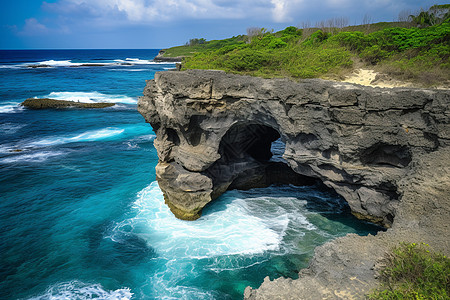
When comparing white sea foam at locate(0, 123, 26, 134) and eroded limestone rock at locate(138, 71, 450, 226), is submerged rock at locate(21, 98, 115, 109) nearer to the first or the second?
white sea foam at locate(0, 123, 26, 134)

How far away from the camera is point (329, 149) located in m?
13.2

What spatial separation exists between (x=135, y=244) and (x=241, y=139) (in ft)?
27.5

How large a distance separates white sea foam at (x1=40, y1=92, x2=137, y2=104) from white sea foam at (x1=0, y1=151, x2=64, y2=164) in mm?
22694

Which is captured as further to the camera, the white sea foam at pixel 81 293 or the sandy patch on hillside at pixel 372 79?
the sandy patch on hillside at pixel 372 79

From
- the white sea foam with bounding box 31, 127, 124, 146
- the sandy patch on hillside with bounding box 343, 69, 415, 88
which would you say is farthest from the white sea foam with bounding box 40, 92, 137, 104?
the sandy patch on hillside with bounding box 343, 69, 415, 88

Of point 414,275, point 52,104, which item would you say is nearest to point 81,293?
point 414,275

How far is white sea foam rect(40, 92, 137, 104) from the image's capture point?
48.6 metres

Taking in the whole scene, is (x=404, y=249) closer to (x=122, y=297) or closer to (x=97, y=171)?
(x=122, y=297)

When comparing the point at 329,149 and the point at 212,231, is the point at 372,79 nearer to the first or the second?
the point at 329,149

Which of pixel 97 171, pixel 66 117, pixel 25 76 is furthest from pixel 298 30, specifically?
pixel 25 76

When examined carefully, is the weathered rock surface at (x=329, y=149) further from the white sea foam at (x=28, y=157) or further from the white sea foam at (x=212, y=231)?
the white sea foam at (x=28, y=157)

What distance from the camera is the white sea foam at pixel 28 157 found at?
25078 mm

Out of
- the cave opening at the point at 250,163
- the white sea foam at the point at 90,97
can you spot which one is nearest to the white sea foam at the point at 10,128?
the white sea foam at the point at 90,97

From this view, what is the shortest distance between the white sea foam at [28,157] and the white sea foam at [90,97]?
22.7 meters
